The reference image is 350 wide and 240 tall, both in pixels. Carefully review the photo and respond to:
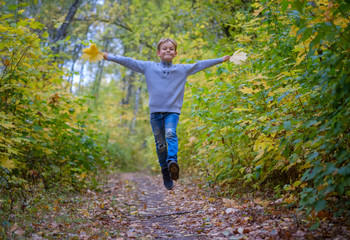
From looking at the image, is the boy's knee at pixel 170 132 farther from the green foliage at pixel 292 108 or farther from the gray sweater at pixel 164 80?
the green foliage at pixel 292 108

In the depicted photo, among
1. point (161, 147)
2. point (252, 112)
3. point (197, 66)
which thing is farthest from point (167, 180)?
point (197, 66)

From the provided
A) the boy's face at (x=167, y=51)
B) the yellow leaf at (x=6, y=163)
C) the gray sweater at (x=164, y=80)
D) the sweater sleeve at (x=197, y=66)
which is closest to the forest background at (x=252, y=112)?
the yellow leaf at (x=6, y=163)

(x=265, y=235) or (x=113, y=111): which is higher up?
(x=113, y=111)

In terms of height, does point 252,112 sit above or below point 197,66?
below

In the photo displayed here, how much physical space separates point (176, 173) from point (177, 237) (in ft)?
3.73

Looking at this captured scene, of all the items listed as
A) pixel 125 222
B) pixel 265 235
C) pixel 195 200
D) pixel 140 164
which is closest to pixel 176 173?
pixel 125 222

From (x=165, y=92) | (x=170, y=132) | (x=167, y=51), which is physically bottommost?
(x=170, y=132)

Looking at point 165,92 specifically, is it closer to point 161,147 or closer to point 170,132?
point 170,132

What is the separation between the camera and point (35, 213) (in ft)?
11.7

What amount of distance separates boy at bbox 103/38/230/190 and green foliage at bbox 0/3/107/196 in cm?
158

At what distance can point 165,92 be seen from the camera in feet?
14.3

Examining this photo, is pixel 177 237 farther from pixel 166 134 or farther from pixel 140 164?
pixel 140 164

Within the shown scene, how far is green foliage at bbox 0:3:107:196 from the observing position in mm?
4395

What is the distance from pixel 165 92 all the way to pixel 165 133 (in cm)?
63
